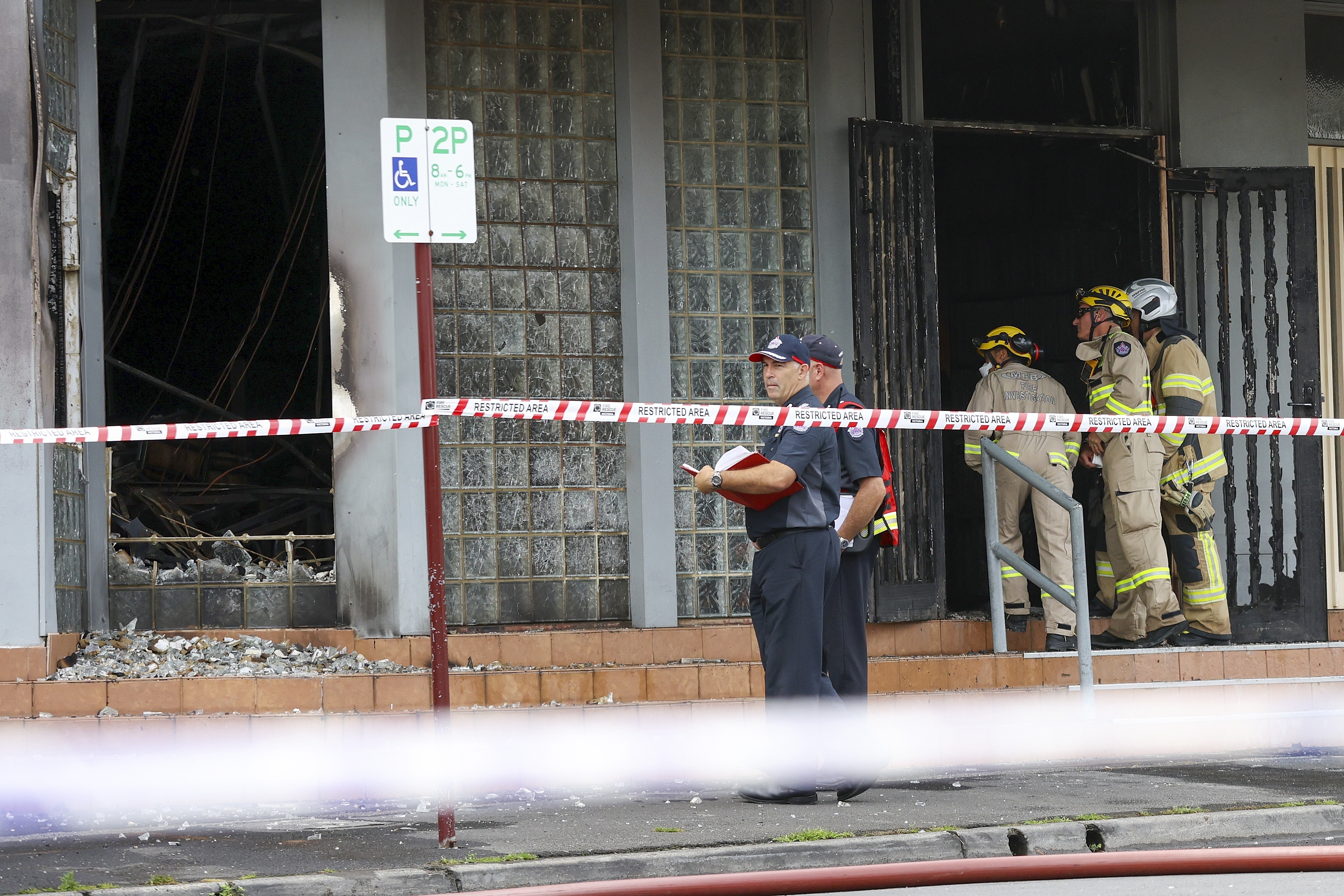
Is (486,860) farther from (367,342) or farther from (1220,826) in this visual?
(367,342)

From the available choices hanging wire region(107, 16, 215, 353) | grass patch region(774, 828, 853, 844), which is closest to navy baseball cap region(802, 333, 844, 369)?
grass patch region(774, 828, 853, 844)

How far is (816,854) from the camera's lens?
557 centimetres

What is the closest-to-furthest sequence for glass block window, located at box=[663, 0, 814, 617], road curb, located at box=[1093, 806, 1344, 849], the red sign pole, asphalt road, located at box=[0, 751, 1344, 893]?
asphalt road, located at box=[0, 751, 1344, 893]
the red sign pole
road curb, located at box=[1093, 806, 1344, 849]
glass block window, located at box=[663, 0, 814, 617]

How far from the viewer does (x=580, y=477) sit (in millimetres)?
9531

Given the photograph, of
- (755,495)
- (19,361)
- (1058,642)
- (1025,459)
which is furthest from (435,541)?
(1025,459)

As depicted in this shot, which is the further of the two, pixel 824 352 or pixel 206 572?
pixel 206 572

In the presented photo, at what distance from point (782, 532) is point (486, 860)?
1.95 meters

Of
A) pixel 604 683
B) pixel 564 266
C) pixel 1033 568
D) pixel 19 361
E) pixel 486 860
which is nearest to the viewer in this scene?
pixel 486 860

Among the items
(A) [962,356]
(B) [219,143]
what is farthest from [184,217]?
(A) [962,356]

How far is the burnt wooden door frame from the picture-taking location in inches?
383

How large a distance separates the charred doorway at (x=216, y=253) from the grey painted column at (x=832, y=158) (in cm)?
300

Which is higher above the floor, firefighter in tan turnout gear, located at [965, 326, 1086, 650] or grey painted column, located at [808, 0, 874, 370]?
grey painted column, located at [808, 0, 874, 370]

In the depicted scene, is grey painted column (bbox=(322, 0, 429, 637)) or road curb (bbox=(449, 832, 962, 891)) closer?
road curb (bbox=(449, 832, 962, 891))

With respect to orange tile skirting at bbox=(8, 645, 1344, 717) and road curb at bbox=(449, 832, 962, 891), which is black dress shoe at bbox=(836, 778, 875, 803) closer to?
road curb at bbox=(449, 832, 962, 891)
